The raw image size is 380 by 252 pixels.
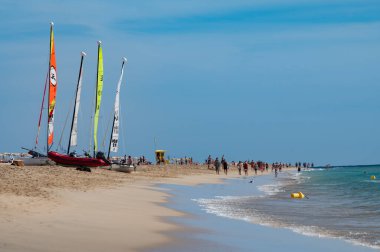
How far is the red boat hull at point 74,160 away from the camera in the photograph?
39344 mm

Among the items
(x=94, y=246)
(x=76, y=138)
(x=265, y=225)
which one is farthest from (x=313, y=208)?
(x=76, y=138)

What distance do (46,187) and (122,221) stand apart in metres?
6.85

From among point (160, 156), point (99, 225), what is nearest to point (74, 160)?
point (99, 225)

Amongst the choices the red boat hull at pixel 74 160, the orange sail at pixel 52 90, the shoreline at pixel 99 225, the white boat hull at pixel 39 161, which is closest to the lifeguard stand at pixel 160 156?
the orange sail at pixel 52 90

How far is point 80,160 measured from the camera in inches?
1549

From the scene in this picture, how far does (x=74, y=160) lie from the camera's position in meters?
39.5

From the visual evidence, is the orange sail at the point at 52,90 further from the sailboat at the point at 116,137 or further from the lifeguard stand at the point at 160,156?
the lifeguard stand at the point at 160,156

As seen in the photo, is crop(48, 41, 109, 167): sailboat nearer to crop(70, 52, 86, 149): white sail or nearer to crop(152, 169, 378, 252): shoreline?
crop(70, 52, 86, 149): white sail

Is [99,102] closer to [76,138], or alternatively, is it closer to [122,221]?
[76,138]

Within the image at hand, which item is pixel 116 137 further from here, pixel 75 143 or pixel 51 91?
pixel 51 91

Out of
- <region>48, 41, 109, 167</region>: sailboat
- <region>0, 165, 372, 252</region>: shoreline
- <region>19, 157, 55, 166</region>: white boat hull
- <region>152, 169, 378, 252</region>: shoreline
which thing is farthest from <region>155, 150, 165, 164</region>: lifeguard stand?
<region>152, 169, 378, 252</region>: shoreline

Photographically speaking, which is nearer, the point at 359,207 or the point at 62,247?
the point at 62,247

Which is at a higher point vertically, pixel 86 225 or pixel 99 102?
pixel 99 102

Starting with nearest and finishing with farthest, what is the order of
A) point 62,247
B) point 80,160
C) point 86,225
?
point 62,247 < point 86,225 < point 80,160
